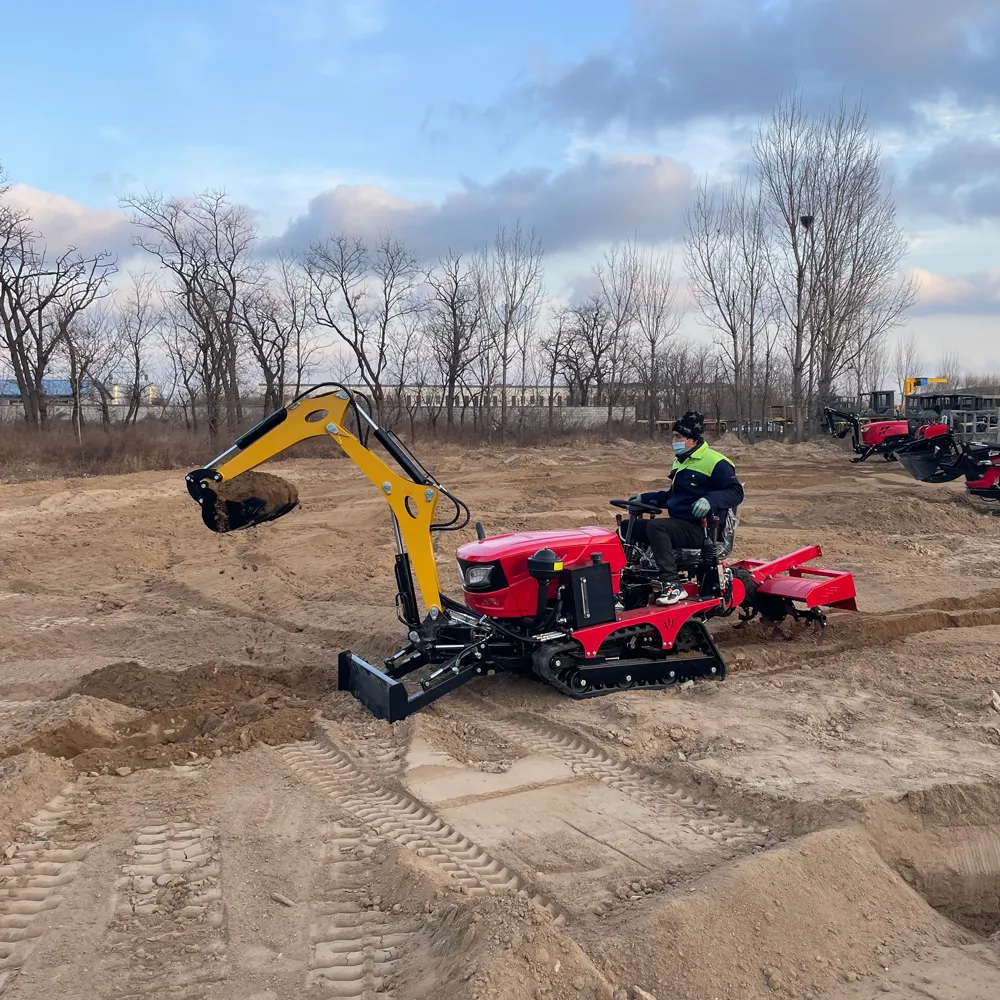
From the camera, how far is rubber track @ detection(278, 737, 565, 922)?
375 centimetres

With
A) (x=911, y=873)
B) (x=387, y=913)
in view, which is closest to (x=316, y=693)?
(x=387, y=913)

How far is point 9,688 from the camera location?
6812mm

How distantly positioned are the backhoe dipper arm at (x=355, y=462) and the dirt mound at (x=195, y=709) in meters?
1.09

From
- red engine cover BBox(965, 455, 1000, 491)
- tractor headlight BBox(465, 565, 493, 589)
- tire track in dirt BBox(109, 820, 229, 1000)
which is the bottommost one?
tire track in dirt BBox(109, 820, 229, 1000)

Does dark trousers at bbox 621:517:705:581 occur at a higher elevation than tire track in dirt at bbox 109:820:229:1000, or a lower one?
higher

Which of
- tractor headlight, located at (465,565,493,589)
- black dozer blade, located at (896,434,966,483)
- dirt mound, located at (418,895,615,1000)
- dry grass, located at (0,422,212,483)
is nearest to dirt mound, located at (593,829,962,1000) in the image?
dirt mound, located at (418,895,615,1000)

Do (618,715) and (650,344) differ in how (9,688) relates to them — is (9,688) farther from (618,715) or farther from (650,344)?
(650,344)

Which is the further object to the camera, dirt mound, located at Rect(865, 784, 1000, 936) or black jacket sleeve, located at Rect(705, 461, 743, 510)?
black jacket sleeve, located at Rect(705, 461, 743, 510)

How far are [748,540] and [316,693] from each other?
786 centimetres

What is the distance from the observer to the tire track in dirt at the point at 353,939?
3102mm

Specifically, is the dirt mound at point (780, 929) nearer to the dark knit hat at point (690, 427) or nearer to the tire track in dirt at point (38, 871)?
the tire track in dirt at point (38, 871)

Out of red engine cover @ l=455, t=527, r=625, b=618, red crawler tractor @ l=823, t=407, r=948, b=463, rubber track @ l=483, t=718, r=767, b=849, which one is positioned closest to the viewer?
rubber track @ l=483, t=718, r=767, b=849

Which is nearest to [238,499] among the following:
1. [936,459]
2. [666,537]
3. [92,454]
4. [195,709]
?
[195,709]

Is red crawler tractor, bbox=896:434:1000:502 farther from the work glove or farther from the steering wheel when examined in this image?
the work glove
